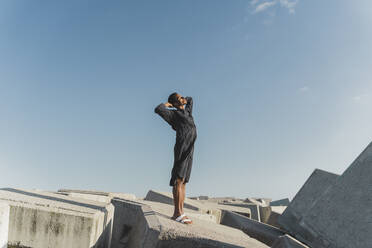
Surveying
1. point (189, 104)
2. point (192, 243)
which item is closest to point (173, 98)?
point (189, 104)

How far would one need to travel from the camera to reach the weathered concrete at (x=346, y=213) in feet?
11.9

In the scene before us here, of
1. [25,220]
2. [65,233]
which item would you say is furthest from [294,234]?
[25,220]

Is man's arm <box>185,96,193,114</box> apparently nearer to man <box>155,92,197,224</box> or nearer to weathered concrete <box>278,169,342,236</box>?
man <box>155,92,197,224</box>

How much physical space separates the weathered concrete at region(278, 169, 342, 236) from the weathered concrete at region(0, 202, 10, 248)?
377 cm

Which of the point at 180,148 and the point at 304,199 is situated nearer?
the point at 180,148

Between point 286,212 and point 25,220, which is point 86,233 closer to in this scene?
point 25,220

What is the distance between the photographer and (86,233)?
3496 mm

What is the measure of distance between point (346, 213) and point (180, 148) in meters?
2.26

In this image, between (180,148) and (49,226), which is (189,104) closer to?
(180,148)

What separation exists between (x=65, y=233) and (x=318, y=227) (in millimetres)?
3166

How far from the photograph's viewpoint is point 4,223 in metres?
3.32

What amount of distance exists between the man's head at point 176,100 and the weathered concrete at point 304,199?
2640 millimetres

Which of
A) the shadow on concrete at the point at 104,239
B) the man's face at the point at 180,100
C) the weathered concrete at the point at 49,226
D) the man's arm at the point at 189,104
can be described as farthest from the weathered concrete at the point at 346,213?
the weathered concrete at the point at 49,226

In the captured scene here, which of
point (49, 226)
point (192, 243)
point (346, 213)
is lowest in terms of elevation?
point (49, 226)
